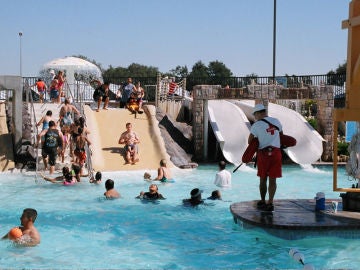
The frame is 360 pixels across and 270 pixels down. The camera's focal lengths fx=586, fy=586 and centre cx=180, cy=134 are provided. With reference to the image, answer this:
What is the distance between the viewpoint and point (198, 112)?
20312 mm

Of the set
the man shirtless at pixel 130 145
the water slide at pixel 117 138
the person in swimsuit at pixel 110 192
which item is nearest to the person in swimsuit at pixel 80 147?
the water slide at pixel 117 138

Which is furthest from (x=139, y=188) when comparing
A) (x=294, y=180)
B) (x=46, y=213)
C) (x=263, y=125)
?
(x=263, y=125)

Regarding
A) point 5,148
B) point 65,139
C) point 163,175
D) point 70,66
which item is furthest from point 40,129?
point 70,66

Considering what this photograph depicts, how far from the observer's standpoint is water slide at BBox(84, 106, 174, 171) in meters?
17.4

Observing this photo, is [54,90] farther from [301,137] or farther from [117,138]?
[301,137]

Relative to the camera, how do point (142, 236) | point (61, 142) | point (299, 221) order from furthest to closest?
point (61, 142)
point (142, 236)
point (299, 221)

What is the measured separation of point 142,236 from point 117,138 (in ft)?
33.3

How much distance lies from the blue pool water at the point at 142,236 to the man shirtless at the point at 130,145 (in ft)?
11.0

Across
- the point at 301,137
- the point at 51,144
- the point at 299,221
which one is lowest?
the point at 299,221

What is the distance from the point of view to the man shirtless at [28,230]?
7992 mm

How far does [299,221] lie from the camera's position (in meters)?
8.57

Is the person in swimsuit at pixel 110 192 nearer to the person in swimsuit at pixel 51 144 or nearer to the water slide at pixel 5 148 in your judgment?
the person in swimsuit at pixel 51 144

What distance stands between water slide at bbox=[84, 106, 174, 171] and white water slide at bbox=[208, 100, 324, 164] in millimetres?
2163

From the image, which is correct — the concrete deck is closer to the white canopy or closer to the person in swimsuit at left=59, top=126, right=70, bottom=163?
the person in swimsuit at left=59, top=126, right=70, bottom=163
